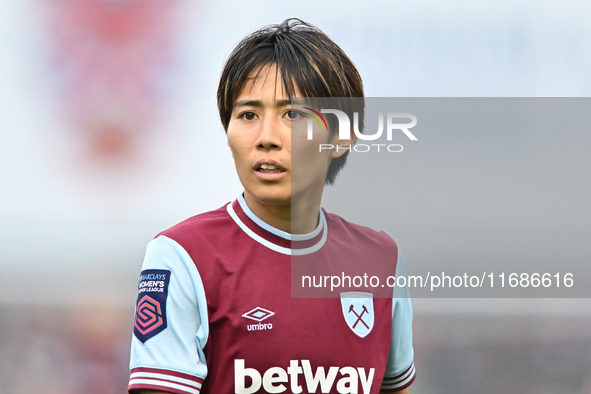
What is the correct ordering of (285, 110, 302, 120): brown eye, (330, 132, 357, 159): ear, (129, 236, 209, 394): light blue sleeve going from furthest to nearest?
(330, 132, 357, 159): ear < (285, 110, 302, 120): brown eye < (129, 236, 209, 394): light blue sleeve

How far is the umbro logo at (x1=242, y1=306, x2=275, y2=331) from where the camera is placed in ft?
3.13

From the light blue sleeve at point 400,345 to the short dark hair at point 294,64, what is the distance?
36cm

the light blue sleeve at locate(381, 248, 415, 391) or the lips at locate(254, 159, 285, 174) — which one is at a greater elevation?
the lips at locate(254, 159, 285, 174)

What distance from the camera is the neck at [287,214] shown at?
41.9 inches

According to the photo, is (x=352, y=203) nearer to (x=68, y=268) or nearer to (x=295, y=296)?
(x=295, y=296)

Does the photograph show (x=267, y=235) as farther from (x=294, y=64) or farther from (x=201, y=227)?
(x=294, y=64)

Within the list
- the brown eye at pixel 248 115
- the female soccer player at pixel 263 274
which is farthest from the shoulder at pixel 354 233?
the brown eye at pixel 248 115

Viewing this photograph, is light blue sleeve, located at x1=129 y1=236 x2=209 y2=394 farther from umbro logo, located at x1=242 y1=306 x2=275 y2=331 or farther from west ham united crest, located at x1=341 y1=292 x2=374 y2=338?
west ham united crest, located at x1=341 y1=292 x2=374 y2=338

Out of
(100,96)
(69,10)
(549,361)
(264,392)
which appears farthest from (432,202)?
(69,10)

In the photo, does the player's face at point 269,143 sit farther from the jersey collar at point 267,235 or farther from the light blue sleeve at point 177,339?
the light blue sleeve at point 177,339

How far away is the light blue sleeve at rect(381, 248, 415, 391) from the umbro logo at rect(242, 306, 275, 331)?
0.29m

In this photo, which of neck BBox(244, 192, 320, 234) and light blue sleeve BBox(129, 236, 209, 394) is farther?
neck BBox(244, 192, 320, 234)

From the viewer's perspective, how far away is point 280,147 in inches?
38.8

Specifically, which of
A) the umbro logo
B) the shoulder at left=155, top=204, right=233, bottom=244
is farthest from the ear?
the umbro logo
